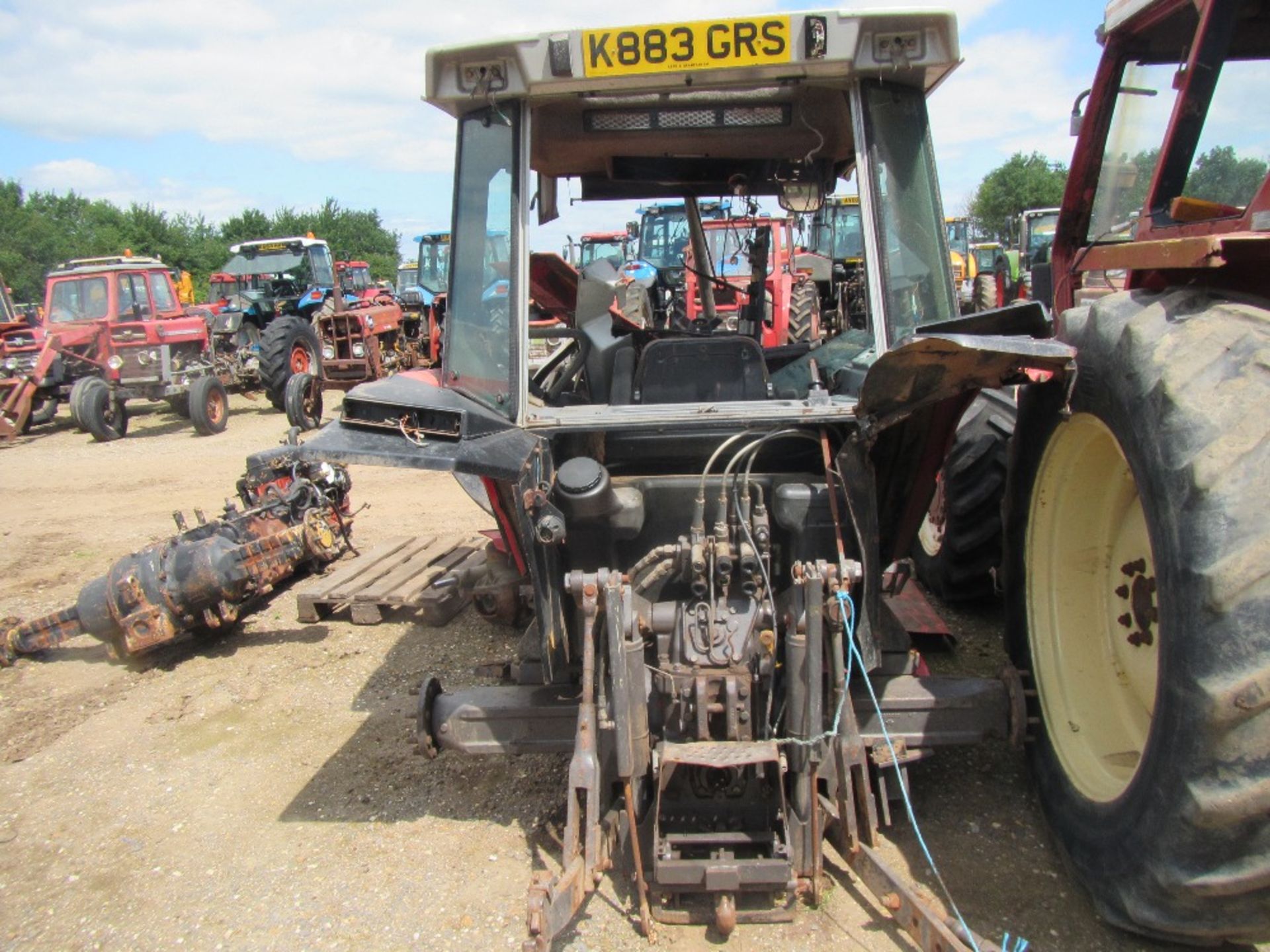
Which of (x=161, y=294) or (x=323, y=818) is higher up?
(x=161, y=294)

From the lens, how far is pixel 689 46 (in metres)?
2.72

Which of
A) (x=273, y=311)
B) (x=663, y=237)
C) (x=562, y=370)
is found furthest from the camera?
(x=273, y=311)

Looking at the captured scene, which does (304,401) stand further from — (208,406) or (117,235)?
(117,235)

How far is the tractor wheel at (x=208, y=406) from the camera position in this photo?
39.1 ft

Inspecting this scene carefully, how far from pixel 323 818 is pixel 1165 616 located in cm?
266

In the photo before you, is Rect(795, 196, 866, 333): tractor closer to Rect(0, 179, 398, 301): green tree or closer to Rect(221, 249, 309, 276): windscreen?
Rect(221, 249, 309, 276): windscreen

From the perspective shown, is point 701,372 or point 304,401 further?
point 304,401

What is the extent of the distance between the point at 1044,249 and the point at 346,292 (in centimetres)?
1449

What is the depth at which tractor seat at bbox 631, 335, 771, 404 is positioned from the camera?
11.2ft

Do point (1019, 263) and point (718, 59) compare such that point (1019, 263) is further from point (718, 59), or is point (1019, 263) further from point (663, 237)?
point (718, 59)

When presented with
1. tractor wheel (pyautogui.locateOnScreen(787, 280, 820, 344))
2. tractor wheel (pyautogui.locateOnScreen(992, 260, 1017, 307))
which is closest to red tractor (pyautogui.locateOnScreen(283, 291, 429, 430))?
tractor wheel (pyautogui.locateOnScreen(787, 280, 820, 344))

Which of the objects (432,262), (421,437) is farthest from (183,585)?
(432,262)

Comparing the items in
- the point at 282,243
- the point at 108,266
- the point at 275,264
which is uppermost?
the point at 282,243

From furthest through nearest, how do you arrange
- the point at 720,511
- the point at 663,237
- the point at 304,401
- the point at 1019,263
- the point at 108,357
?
the point at 1019,263
the point at 663,237
the point at 108,357
the point at 304,401
the point at 720,511
